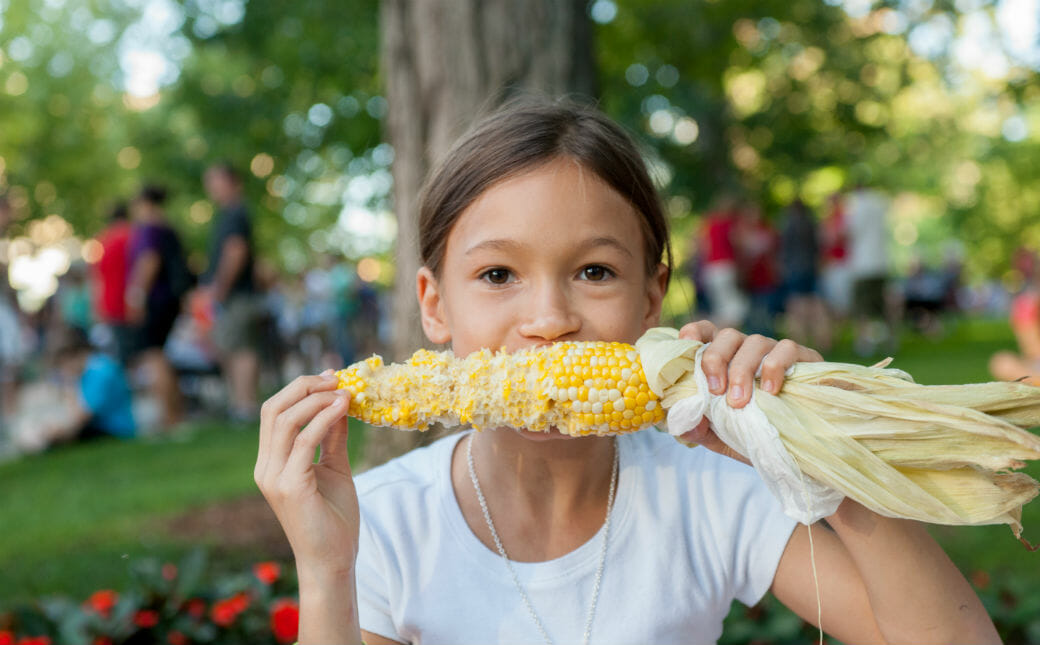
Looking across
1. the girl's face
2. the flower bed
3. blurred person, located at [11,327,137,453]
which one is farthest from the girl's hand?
blurred person, located at [11,327,137,453]

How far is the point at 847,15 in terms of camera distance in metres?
15.6

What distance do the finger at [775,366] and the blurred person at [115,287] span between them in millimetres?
7959

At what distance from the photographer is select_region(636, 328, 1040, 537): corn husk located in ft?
4.33

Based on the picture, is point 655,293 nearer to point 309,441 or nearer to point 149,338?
point 309,441

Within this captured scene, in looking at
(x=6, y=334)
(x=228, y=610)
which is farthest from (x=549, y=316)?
(x=6, y=334)

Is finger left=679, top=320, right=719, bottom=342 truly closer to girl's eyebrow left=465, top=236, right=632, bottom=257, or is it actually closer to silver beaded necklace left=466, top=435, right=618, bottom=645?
girl's eyebrow left=465, top=236, right=632, bottom=257

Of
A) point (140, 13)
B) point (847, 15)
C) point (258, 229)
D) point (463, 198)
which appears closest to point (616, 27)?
point (847, 15)

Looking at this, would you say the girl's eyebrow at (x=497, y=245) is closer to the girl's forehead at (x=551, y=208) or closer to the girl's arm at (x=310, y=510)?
the girl's forehead at (x=551, y=208)

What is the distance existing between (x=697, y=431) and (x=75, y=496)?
5.31 meters

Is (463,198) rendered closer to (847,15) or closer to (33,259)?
(847,15)

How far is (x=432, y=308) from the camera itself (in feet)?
6.83

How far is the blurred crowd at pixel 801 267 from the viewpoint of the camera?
1090cm

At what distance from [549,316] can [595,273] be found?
6.1 inches

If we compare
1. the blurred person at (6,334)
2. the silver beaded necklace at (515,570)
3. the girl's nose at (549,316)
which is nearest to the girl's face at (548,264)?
the girl's nose at (549,316)
